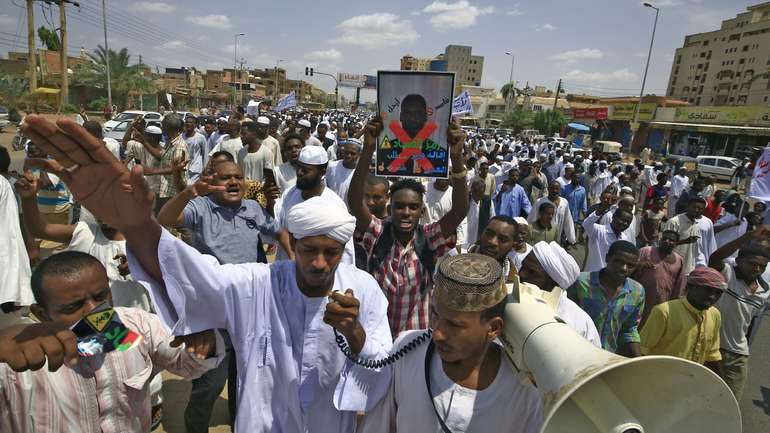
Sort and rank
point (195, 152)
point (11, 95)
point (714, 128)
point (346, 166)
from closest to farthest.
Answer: point (346, 166) < point (195, 152) < point (11, 95) < point (714, 128)

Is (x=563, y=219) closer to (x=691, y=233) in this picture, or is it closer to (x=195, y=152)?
(x=691, y=233)

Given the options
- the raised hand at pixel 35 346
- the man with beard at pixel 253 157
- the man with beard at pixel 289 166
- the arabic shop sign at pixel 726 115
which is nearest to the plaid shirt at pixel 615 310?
the raised hand at pixel 35 346

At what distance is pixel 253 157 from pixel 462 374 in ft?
19.4

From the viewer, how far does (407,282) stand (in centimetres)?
275

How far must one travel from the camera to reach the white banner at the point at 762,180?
550 centimetres

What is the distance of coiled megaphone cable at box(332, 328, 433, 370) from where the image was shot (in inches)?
61.9

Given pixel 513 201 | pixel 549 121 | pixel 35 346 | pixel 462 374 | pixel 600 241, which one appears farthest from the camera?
pixel 549 121

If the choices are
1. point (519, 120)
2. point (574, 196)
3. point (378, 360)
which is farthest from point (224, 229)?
point (519, 120)

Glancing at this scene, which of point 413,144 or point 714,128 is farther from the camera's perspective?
point 714,128

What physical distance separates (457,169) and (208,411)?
Answer: 229cm

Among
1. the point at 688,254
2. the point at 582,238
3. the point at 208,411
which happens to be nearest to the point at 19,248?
the point at 208,411

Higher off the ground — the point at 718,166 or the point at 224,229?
the point at 224,229

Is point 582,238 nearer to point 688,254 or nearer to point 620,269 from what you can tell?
point 688,254

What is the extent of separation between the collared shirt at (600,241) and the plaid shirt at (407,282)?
3.01 meters
